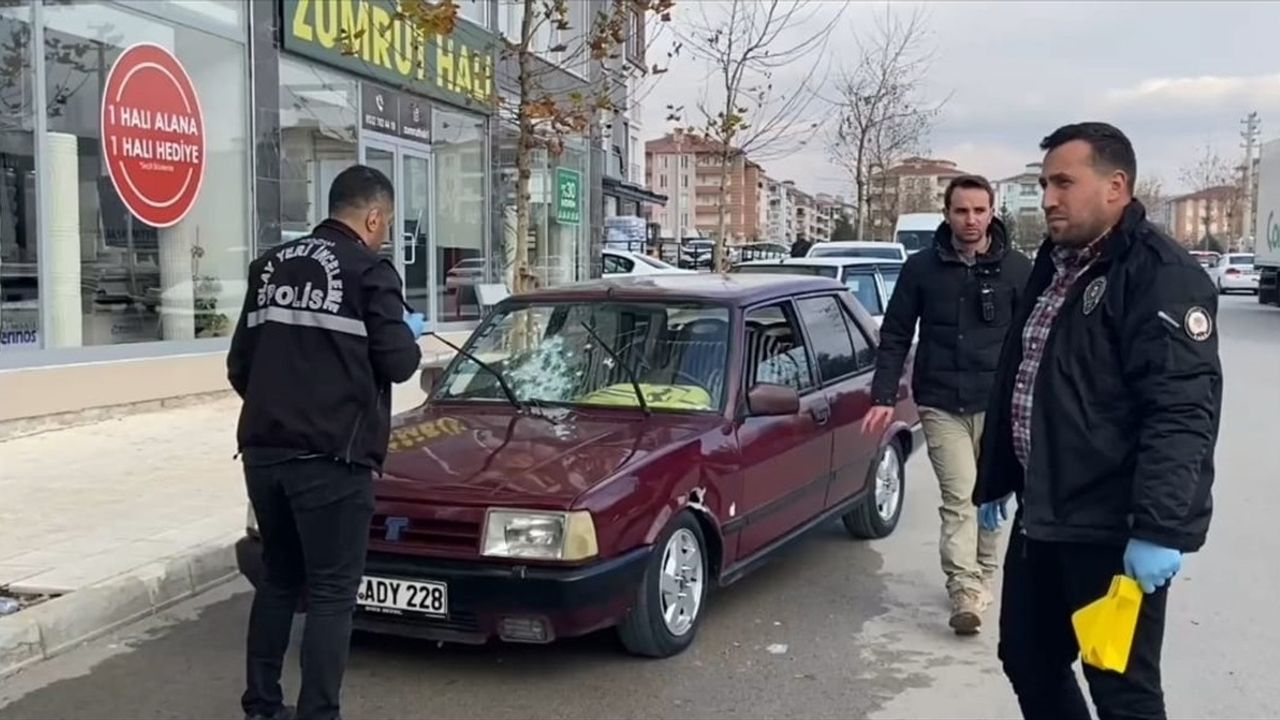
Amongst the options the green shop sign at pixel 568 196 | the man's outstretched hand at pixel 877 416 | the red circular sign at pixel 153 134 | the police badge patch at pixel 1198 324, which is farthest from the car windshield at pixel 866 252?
the police badge patch at pixel 1198 324

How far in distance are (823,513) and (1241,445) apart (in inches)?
237

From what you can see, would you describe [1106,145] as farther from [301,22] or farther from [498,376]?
[301,22]

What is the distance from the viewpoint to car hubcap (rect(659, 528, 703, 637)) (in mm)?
4820

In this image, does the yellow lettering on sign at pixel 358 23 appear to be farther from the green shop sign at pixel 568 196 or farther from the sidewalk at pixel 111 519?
the green shop sign at pixel 568 196

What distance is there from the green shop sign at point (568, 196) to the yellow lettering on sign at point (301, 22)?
7643mm

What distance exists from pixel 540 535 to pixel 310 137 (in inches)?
398

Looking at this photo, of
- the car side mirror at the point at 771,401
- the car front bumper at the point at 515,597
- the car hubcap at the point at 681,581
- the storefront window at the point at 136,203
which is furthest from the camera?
the storefront window at the point at 136,203

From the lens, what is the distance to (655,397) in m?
5.51

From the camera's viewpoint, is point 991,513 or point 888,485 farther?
point 888,485

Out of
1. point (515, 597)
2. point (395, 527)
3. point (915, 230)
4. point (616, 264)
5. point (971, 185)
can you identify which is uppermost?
point (915, 230)

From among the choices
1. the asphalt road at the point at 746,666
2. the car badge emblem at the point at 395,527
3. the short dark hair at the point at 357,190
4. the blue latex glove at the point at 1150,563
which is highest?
the short dark hair at the point at 357,190

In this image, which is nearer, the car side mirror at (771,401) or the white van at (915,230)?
the car side mirror at (771,401)

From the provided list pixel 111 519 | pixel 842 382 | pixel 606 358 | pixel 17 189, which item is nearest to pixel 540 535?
pixel 606 358

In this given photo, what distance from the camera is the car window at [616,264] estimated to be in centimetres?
2240
